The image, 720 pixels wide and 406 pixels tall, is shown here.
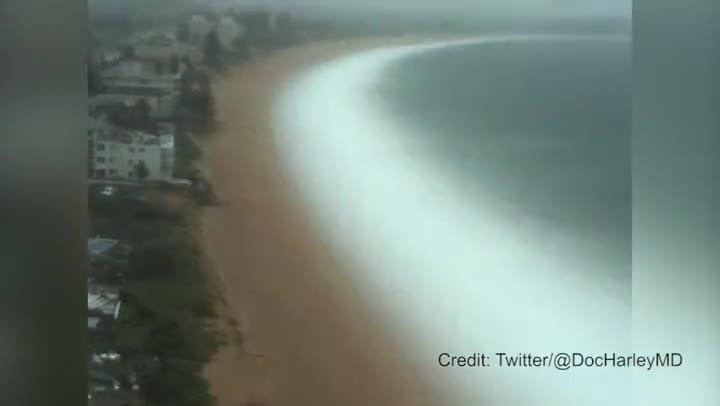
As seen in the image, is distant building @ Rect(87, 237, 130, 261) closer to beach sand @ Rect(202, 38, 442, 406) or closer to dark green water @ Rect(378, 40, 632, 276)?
beach sand @ Rect(202, 38, 442, 406)

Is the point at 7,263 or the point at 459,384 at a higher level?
the point at 7,263

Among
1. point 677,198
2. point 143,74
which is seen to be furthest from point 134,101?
point 677,198

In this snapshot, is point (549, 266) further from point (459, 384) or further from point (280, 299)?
point (280, 299)

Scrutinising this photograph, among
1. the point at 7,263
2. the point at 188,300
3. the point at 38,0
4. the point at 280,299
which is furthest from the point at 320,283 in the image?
the point at 38,0

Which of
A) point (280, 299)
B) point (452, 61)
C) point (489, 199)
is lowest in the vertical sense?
point (280, 299)

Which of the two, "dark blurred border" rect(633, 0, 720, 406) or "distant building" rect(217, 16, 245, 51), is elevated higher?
"distant building" rect(217, 16, 245, 51)

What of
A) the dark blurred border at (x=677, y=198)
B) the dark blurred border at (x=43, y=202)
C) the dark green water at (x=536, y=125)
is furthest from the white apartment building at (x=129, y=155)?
the dark blurred border at (x=677, y=198)

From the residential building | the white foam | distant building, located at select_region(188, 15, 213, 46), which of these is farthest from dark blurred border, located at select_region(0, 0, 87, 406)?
the white foam
